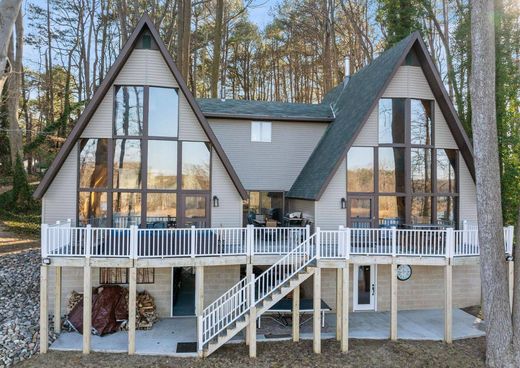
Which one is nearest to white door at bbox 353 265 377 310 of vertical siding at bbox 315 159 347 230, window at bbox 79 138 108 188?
vertical siding at bbox 315 159 347 230

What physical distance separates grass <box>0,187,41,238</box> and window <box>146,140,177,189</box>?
1074 cm

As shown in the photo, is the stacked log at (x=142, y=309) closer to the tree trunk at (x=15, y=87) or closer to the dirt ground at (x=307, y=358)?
the dirt ground at (x=307, y=358)

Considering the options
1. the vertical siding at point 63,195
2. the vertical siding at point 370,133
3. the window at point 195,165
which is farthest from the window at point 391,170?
the vertical siding at point 63,195

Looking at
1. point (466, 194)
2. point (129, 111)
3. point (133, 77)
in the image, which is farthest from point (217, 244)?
point (466, 194)

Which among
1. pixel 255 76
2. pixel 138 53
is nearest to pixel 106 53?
pixel 255 76

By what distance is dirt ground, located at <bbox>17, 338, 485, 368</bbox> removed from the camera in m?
9.12

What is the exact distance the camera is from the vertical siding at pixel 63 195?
11.4m

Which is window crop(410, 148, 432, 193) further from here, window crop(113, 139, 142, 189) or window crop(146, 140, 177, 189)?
window crop(113, 139, 142, 189)

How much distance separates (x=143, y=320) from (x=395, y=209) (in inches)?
350

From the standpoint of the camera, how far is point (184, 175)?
38.9 feet

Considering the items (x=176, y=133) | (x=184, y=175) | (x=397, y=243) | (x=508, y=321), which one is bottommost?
(x=508, y=321)

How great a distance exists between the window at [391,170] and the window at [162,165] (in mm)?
6870

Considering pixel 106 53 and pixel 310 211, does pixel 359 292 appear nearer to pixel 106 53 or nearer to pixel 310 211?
pixel 310 211

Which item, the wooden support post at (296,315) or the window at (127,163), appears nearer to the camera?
the wooden support post at (296,315)
